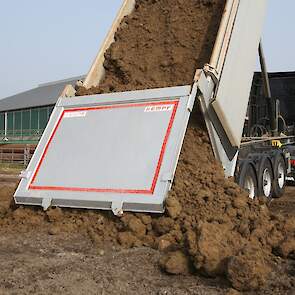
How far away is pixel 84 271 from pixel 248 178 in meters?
4.55

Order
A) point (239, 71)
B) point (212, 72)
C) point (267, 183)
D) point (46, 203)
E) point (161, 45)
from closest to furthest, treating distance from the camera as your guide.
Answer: point (46, 203) < point (212, 72) < point (239, 71) < point (161, 45) < point (267, 183)

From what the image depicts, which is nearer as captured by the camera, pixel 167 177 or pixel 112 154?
pixel 167 177

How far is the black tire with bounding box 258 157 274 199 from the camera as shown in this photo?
28.4 feet

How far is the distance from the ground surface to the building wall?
34784mm

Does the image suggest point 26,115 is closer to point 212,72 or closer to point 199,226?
point 212,72

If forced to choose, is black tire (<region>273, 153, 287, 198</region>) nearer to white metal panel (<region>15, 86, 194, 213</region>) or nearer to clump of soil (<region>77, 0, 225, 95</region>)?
clump of soil (<region>77, 0, 225, 95</region>)

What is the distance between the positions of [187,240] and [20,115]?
145 feet

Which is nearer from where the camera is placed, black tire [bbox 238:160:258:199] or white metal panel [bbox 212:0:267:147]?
white metal panel [bbox 212:0:267:147]

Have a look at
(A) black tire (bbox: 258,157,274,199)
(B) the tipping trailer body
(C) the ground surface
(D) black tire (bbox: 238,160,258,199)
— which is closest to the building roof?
(A) black tire (bbox: 258,157,274,199)

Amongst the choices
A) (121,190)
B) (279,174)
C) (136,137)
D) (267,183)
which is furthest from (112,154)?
(279,174)

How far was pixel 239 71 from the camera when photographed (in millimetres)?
6891

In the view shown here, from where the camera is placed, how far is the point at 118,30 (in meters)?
7.87

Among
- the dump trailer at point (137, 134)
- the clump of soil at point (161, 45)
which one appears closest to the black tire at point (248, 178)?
the dump trailer at point (137, 134)

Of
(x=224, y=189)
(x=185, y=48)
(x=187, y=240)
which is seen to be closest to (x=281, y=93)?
(x=185, y=48)
